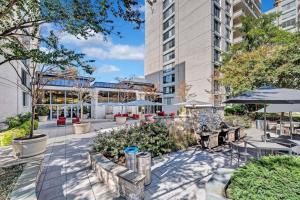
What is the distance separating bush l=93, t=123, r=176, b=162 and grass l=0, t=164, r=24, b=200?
218 centimetres

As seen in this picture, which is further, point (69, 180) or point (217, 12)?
point (217, 12)

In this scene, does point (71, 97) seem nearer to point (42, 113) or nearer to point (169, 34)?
point (42, 113)

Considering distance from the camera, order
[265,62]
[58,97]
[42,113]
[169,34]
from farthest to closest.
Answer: [169,34]
[58,97]
[42,113]
[265,62]

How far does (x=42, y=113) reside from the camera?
2169 cm

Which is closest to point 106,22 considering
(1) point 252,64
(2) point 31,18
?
(2) point 31,18

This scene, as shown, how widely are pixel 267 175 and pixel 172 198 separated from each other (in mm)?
2150

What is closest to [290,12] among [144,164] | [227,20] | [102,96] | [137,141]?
[227,20]

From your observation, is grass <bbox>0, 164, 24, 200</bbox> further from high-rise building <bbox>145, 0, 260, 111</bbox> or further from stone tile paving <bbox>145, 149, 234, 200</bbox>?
high-rise building <bbox>145, 0, 260, 111</bbox>

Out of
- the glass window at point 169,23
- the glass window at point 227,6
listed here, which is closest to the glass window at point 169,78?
the glass window at point 169,23

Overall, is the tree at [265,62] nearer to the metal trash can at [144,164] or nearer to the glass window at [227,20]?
the glass window at [227,20]

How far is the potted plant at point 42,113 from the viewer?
2122 cm

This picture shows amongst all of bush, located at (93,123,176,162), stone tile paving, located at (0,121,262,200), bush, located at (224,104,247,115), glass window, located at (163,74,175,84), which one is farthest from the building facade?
stone tile paving, located at (0,121,262,200)

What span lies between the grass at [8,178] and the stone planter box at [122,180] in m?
1.95

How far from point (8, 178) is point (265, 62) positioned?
17.8 m
